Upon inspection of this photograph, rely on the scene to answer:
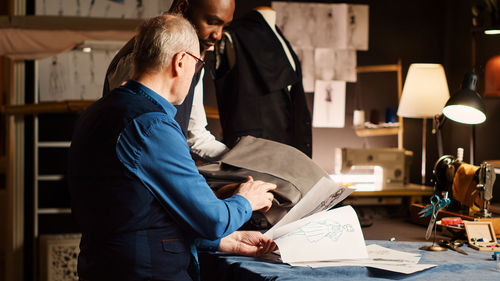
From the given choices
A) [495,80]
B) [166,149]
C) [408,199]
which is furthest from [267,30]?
[408,199]

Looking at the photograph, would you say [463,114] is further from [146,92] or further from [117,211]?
[117,211]

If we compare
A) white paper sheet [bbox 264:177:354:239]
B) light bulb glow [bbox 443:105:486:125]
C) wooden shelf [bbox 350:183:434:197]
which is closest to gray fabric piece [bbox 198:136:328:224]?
white paper sheet [bbox 264:177:354:239]

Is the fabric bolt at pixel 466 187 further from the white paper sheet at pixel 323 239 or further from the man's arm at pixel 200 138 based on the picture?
the man's arm at pixel 200 138

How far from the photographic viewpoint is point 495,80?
3.03 metres

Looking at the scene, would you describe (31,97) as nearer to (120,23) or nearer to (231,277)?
(120,23)

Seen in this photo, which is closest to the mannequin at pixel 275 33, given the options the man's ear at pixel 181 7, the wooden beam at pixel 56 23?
the man's ear at pixel 181 7

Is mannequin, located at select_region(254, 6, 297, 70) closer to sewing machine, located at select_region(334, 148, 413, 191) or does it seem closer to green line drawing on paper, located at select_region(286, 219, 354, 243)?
sewing machine, located at select_region(334, 148, 413, 191)

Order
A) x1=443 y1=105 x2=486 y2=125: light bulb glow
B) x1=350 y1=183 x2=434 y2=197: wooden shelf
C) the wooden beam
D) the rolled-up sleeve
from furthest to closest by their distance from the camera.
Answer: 1. the wooden beam
2. x1=350 y1=183 x2=434 y2=197: wooden shelf
3. x1=443 y1=105 x2=486 y2=125: light bulb glow
4. the rolled-up sleeve

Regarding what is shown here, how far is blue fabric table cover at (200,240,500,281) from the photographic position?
1.31 m

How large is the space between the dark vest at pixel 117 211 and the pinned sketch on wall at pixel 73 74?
313 centimetres

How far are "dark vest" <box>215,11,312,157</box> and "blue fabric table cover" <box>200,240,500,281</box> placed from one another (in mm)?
995

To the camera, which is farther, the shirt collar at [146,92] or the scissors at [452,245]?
the scissors at [452,245]

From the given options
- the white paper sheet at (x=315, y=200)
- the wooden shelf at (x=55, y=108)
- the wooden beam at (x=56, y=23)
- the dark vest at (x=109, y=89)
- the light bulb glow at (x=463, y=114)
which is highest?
the wooden beam at (x=56, y=23)

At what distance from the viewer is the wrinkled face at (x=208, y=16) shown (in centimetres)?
185
